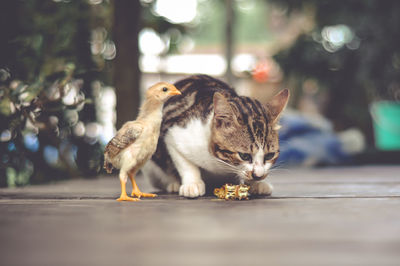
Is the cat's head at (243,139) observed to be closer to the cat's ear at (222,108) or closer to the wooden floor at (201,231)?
the cat's ear at (222,108)

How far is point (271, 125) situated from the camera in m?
1.52

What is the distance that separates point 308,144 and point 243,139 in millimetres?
2349

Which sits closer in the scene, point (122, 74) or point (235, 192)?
point (235, 192)

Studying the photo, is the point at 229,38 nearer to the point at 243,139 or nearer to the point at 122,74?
the point at 122,74

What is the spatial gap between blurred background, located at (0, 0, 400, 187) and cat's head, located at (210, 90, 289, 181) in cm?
31

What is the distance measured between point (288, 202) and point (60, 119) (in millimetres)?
1477

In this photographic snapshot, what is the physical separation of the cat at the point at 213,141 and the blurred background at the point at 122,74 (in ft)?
0.84

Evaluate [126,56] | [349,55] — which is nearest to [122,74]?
[126,56]

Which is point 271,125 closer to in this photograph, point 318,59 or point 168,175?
point 168,175

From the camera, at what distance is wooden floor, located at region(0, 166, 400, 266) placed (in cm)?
79

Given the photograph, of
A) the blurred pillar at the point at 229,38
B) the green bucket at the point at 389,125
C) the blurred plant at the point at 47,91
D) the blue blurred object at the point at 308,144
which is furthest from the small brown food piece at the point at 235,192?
the green bucket at the point at 389,125

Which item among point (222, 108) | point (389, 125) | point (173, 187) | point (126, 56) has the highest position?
point (126, 56)

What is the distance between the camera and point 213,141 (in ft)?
4.87

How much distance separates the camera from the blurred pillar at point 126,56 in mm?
2855
